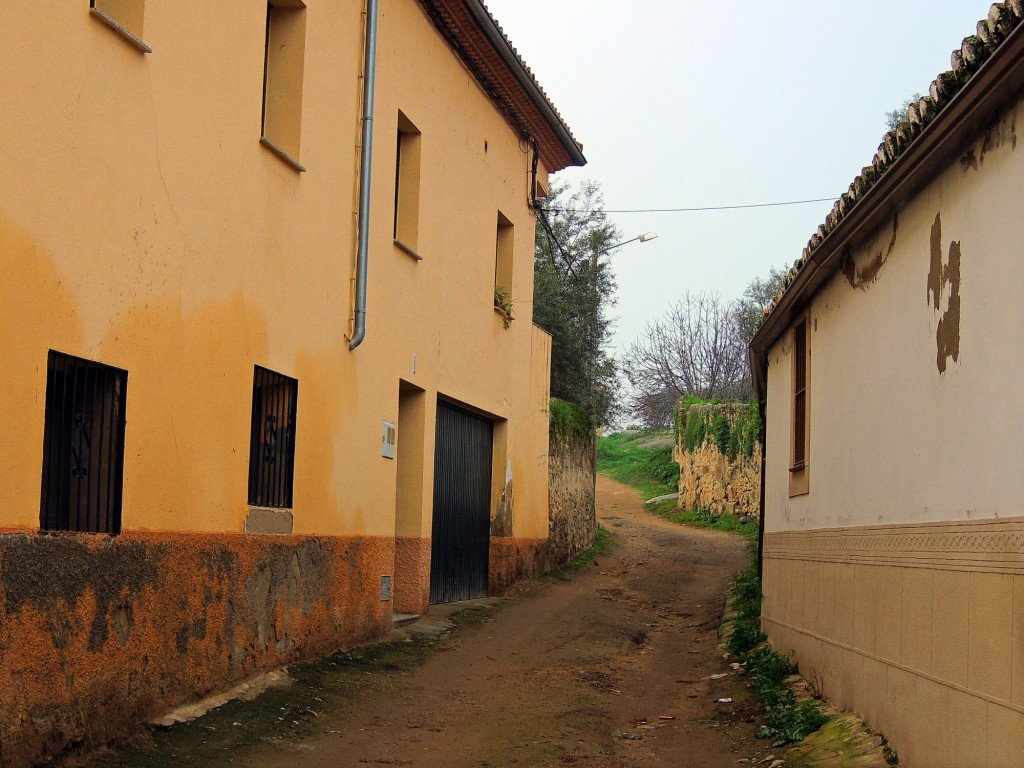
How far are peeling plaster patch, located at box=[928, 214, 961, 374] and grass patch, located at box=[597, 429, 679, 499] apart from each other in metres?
28.4

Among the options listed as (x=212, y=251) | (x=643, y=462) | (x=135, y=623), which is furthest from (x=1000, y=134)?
(x=643, y=462)

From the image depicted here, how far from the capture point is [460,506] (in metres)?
14.9

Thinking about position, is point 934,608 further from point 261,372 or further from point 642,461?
point 642,461

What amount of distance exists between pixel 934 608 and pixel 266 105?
6.79 m

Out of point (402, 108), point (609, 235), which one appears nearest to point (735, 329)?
point (609, 235)

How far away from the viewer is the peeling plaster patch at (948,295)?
5.97 meters

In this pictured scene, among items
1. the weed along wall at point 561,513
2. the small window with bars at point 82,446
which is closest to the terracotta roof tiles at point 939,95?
the small window with bars at point 82,446

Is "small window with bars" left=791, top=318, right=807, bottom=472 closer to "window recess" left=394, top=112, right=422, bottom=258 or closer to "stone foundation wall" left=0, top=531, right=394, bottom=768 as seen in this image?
"window recess" left=394, top=112, right=422, bottom=258

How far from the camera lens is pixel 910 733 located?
6.34 metres

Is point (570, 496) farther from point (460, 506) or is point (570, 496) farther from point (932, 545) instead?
point (932, 545)

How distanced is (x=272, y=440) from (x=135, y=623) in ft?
8.63

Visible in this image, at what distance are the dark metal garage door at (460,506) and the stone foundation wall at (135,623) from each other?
4165 mm

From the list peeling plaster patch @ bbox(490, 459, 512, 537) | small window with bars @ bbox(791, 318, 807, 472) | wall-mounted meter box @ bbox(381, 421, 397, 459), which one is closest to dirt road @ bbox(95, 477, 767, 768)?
peeling plaster patch @ bbox(490, 459, 512, 537)

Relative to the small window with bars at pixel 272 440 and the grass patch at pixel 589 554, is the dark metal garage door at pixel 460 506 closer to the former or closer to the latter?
the grass patch at pixel 589 554
